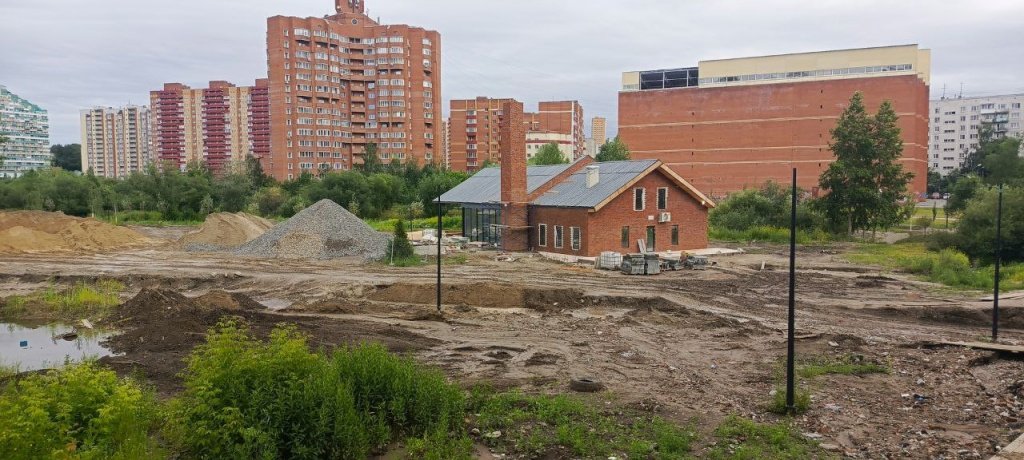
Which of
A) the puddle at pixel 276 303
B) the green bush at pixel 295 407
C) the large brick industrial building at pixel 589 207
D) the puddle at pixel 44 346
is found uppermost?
the large brick industrial building at pixel 589 207

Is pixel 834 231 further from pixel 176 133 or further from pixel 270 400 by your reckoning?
pixel 176 133

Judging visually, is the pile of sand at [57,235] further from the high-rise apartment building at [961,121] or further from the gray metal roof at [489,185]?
the high-rise apartment building at [961,121]

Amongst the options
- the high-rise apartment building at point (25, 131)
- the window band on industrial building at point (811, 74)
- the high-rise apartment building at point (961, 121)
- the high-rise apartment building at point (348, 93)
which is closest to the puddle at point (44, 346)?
the high-rise apartment building at point (348, 93)

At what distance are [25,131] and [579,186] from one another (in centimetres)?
14348

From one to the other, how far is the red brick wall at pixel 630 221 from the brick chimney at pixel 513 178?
753 millimetres

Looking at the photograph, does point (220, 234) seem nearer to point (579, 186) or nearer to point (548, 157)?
point (579, 186)

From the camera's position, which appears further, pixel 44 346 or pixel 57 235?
pixel 57 235

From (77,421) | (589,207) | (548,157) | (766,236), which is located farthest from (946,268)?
(548,157)

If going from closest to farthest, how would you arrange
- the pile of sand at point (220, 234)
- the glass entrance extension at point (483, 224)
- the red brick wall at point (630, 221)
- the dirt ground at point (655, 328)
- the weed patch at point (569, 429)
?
the weed patch at point (569, 429), the dirt ground at point (655, 328), the red brick wall at point (630, 221), the glass entrance extension at point (483, 224), the pile of sand at point (220, 234)

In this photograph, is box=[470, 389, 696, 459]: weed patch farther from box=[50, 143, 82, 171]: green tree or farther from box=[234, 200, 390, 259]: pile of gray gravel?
box=[50, 143, 82, 171]: green tree

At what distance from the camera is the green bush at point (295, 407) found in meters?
10.0

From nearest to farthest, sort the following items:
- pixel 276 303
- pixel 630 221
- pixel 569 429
Answer: pixel 569 429 → pixel 276 303 → pixel 630 221

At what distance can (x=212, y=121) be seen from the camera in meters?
125

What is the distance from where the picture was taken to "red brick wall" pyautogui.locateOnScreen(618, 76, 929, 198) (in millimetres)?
75000
